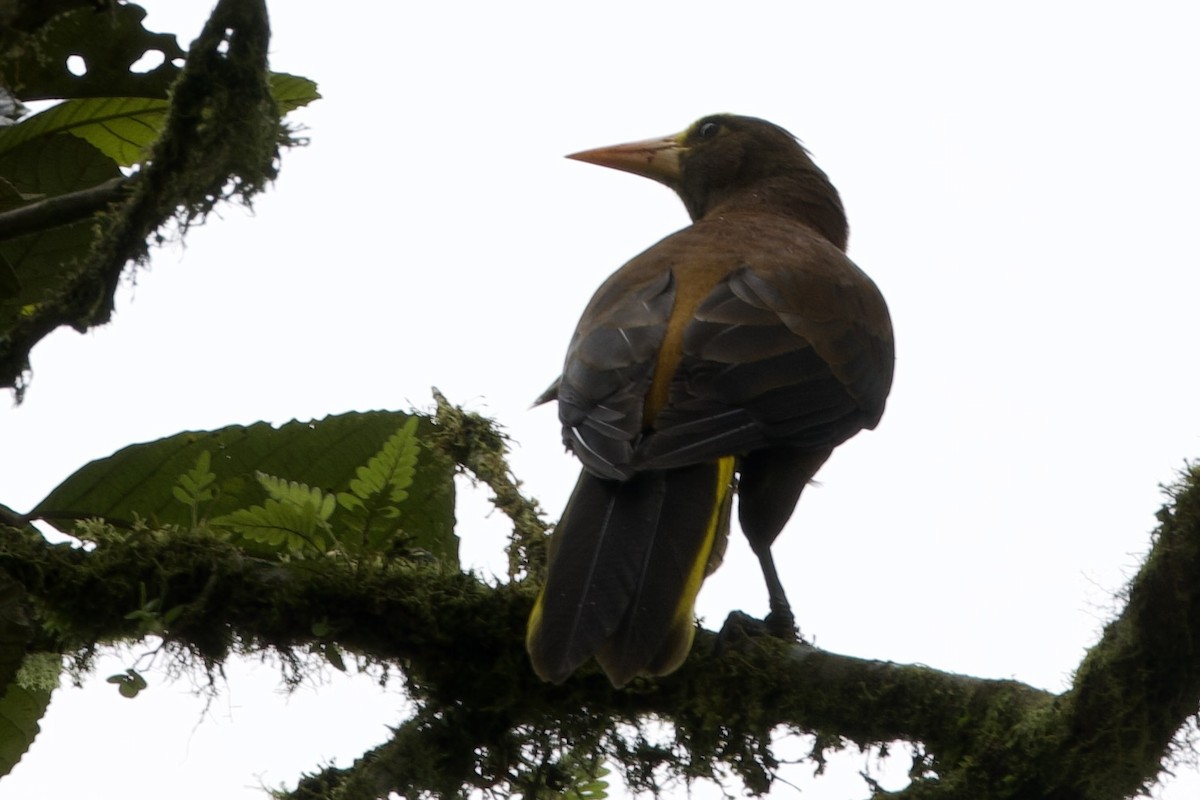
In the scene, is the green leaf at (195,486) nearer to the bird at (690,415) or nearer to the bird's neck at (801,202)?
the bird at (690,415)

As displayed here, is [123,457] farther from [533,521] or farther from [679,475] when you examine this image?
[679,475]

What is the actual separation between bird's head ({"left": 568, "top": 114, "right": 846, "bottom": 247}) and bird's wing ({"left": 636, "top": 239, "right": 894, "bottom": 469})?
3.45 ft

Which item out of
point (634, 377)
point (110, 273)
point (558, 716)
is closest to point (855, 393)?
point (634, 377)

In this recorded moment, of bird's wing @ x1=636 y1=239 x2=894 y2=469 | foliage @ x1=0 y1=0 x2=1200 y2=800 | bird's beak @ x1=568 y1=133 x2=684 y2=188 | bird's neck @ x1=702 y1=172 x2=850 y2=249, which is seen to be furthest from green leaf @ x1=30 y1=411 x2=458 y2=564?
bird's beak @ x1=568 y1=133 x2=684 y2=188

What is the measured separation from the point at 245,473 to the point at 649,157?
322 cm

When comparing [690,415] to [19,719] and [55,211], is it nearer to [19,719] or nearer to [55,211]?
[55,211]

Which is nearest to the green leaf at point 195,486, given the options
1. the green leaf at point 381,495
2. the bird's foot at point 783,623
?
the green leaf at point 381,495

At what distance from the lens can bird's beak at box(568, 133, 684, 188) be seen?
19.7 feet

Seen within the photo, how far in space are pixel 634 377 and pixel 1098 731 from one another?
1424 mm

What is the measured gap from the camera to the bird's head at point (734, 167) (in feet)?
18.1

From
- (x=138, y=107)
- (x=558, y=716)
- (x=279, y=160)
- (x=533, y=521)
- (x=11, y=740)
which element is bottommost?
(x=11, y=740)

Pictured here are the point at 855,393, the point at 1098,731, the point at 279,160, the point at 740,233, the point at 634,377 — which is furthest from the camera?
the point at 740,233

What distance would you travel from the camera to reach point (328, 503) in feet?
9.95

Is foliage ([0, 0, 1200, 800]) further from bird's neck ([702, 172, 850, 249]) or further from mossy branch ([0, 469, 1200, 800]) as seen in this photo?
bird's neck ([702, 172, 850, 249])
